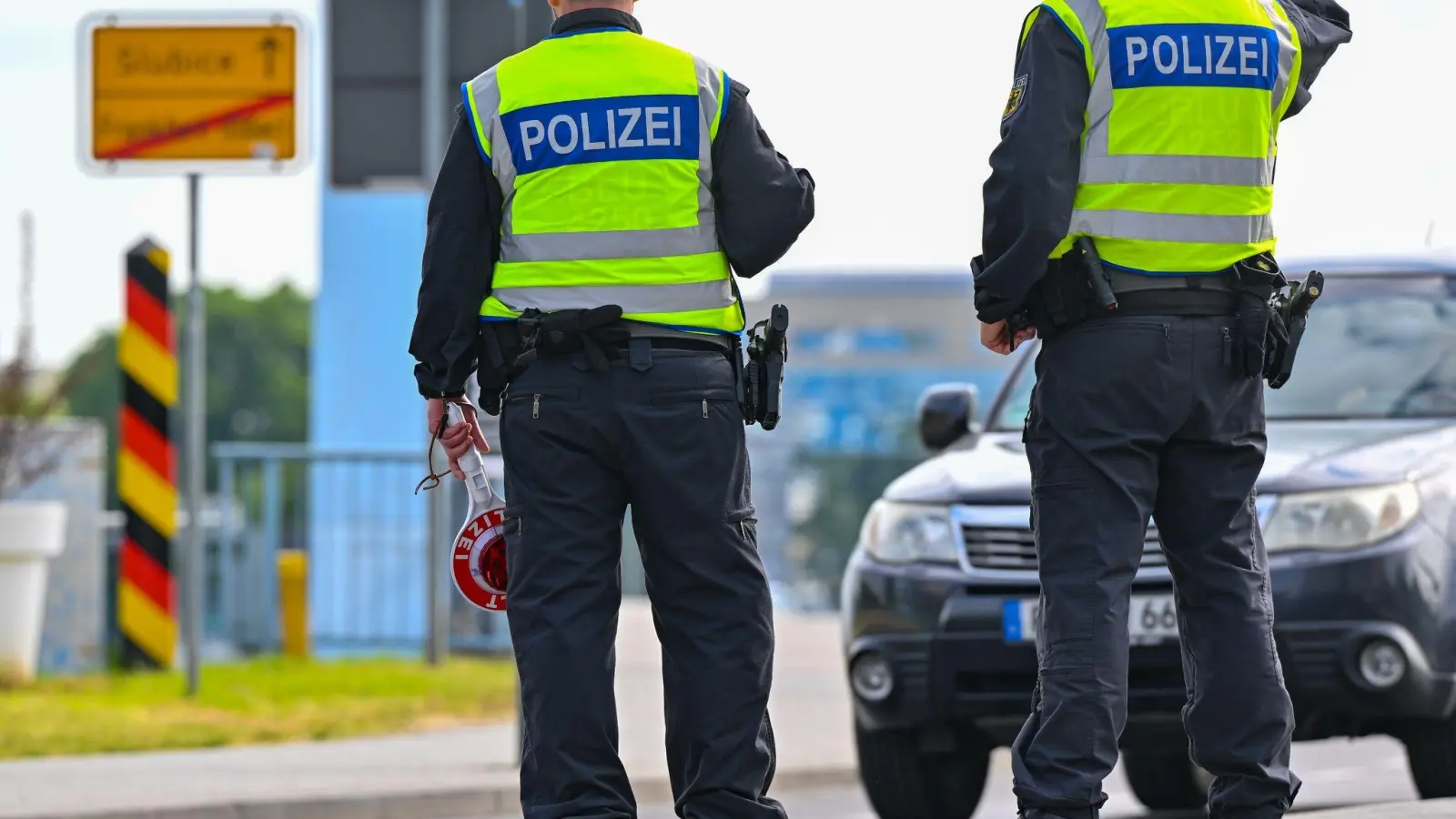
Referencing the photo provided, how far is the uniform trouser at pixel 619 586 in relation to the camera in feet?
15.7

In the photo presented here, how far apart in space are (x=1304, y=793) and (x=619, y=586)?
4949 millimetres

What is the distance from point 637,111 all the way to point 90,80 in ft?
24.9

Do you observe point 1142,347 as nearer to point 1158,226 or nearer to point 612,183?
point 1158,226

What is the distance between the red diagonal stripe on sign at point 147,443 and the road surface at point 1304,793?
435 centimetres

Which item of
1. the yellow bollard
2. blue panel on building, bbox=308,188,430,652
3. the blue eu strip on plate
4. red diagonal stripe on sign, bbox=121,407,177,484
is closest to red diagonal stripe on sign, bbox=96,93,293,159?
red diagonal stripe on sign, bbox=121,407,177,484

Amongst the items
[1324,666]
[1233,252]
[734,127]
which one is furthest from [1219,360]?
[1324,666]

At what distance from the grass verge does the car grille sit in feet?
13.2

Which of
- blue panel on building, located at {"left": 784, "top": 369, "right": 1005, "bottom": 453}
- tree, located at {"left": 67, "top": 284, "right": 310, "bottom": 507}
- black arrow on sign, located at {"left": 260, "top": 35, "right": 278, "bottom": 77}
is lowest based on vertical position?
blue panel on building, located at {"left": 784, "top": 369, "right": 1005, "bottom": 453}

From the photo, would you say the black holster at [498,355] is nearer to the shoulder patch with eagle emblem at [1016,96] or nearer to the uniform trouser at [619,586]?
the uniform trouser at [619,586]

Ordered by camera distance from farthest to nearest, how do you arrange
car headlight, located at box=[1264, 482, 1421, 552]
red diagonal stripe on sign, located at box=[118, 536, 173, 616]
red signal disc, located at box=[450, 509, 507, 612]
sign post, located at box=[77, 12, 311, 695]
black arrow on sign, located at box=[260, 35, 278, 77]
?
red diagonal stripe on sign, located at box=[118, 536, 173, 616] → black arrow on sign, located at box=[260, 35, 278, 77] → sign post, located at box=[77, 12, 311, 695] → car headlight, located at box=[1264, 482, 1421, 552] → red signal disc, located at box=[450, 509, 507, 612]

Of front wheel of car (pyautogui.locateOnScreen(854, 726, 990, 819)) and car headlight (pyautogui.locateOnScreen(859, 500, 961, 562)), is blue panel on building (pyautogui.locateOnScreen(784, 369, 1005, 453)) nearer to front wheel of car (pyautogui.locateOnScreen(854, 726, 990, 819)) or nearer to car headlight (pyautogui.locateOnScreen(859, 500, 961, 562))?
front wheel of car (pyautogui.locateOnScreen(854, 726, 990, 819))

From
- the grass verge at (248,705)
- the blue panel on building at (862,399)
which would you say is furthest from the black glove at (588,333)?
the blue panel on building at (862,399)

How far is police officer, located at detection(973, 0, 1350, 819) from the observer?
4840mm

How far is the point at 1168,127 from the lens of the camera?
495 cm
